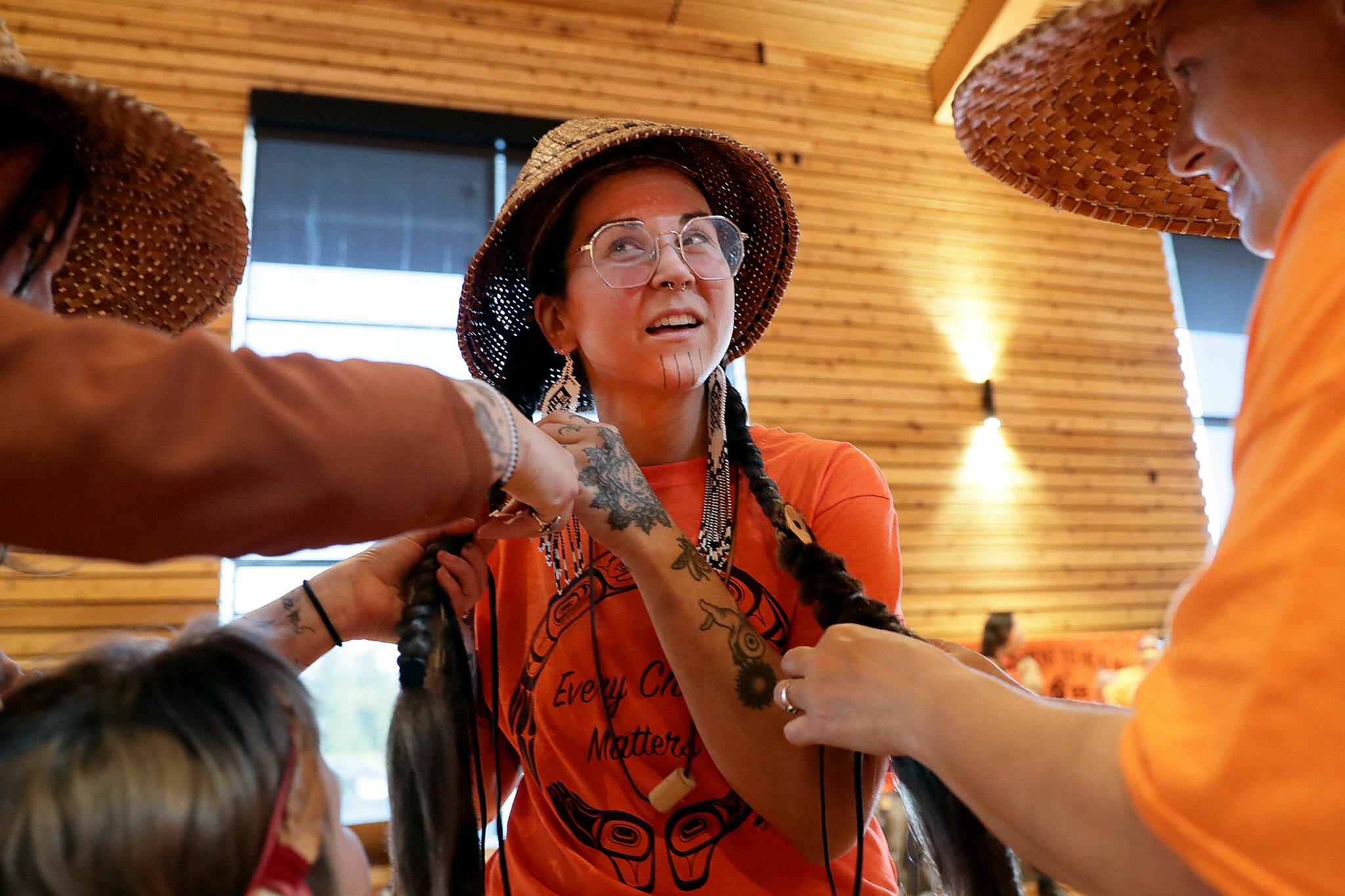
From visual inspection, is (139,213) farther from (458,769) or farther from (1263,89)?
(1263,89)

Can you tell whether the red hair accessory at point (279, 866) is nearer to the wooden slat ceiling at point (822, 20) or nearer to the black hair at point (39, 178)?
the black hair at point (39, 178)

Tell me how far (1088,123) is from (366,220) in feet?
14.3

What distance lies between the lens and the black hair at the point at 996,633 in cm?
476

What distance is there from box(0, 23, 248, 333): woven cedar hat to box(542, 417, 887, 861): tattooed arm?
2.03 feet

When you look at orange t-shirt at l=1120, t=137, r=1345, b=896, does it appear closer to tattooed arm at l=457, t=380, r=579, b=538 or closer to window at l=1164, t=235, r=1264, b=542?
tattooed arm at l=457, t=380, r=579, b=538

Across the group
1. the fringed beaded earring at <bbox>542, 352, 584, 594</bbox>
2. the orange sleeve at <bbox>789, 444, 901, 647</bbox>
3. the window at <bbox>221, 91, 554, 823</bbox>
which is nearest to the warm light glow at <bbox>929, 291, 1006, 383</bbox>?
the window at <bbox>221, 91, 554, 823</bbox>

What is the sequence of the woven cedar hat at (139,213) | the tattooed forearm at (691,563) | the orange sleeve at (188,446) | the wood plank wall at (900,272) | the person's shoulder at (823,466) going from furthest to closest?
the wood plank wall at (900,272)
the person's shoulder at (823,466)
the tattooed forearm at (691,563)
the woven cedar hat at (139,213)
the orange sleeve at (188,446)

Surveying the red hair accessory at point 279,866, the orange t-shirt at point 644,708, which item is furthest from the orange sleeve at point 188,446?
the orange t-shirt at point 644,708

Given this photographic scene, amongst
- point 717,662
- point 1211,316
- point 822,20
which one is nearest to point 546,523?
point 717,662

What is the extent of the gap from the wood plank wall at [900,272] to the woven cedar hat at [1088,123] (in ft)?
12.9

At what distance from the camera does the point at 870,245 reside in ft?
18.9

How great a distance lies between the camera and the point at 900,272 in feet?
18.9

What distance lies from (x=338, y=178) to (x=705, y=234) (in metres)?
4.03

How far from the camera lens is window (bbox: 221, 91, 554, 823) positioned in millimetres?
4676
